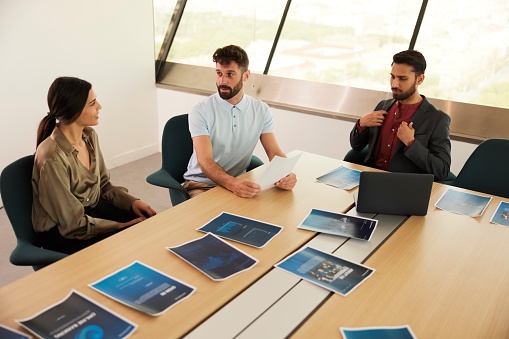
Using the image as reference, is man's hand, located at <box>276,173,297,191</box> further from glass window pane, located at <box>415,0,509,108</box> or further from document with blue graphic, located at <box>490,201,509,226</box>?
glass window pane, located at <box>415,0,509,108</box>

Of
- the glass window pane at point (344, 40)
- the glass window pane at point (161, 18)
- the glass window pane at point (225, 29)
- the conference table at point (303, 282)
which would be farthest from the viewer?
the glass window pane at point (161, 18)

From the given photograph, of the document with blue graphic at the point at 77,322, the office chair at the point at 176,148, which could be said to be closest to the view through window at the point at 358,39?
the office chair at the point at 176,148

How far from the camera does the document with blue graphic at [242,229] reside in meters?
2.21

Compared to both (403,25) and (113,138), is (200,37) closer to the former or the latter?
(113,138)

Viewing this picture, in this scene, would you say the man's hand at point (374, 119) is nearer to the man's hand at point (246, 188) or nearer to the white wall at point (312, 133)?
the man's hand at point (246, 188)

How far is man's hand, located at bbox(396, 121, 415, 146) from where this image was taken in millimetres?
3111

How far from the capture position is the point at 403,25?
4672mm

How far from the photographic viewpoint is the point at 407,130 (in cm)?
312

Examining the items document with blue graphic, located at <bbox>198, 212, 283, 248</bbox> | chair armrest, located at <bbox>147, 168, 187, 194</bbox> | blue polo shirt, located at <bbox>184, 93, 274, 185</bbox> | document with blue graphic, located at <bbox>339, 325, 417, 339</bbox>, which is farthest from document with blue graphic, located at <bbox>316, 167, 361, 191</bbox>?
document with blue graphic, located at <bbox>339, 325, 417, 339</bbox>

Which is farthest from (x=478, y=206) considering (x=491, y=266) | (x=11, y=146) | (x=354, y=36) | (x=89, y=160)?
(x=11, y=146)

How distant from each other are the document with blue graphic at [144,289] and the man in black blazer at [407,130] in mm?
1812

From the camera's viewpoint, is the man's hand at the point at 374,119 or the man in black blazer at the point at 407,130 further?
the man's hand at the point at 374,119

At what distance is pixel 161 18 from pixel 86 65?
123 cm

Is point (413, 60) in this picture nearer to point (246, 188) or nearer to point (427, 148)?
point (427, 148)
